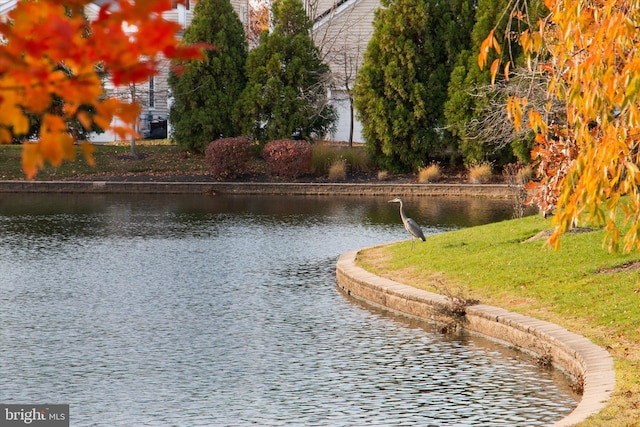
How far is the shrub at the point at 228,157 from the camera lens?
35438mm

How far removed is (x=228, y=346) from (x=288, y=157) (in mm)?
23838

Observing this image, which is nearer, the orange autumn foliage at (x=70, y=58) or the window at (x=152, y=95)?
the orange autumn foliage at (x=70, y=58)

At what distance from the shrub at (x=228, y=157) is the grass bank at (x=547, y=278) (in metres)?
17.1

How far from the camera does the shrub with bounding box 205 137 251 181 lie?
35.4 metres

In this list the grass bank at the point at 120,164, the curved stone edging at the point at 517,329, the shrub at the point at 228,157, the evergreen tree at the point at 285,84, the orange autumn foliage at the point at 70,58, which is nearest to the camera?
the orange autumn foliage at the point at 70,58

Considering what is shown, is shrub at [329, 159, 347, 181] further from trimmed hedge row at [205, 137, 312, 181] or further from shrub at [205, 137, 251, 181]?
shrub at [205, 137, 251, 181]

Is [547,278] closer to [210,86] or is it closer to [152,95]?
[210,86]

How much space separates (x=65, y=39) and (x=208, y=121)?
36699 mm

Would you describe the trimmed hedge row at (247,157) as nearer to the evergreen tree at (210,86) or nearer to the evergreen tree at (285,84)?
Answer: the evergreen tree at (285,84)

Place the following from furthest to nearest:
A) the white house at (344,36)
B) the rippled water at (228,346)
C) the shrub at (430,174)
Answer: the white house at (344,36) < the shrub at (430,174) < the rippled water at (228,346)

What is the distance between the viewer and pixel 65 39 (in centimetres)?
303

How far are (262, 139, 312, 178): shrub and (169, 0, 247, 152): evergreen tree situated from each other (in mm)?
4188

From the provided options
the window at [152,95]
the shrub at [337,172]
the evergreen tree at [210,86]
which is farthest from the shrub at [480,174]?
the window at [152,95]

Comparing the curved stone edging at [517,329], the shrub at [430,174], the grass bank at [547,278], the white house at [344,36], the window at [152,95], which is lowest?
the curved stone edging at [517,329]
